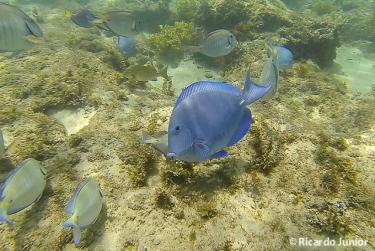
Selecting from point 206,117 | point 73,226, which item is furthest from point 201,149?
point 73,226

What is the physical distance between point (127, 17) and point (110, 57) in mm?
1628

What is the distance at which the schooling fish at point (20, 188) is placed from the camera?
262 centimetres

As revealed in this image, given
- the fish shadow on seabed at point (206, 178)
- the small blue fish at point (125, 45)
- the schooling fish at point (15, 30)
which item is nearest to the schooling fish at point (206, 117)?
the fish shadow on seabed at point (206, 178)

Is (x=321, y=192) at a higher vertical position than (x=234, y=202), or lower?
higher

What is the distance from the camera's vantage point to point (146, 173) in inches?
134

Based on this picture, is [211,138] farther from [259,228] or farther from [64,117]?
[64,117]

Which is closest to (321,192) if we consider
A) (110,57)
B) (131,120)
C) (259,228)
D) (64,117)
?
(259,228)

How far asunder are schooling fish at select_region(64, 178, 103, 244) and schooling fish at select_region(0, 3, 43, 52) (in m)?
1.84

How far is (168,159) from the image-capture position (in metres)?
3.40

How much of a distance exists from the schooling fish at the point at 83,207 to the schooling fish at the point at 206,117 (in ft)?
3.82

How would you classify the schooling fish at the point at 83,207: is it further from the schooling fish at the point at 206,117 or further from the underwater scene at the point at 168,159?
the schooling fish at the point at 206,117

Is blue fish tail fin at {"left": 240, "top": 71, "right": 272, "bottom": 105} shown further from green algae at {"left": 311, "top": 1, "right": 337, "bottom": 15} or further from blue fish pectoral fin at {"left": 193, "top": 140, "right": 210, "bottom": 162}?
green algae at {"left": 311, "top": 1, "right": 337, "bottom": 15}

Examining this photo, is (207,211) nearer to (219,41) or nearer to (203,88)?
(203,88)

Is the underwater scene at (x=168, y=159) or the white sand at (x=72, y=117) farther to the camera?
the white sand at (x=72, y=117)
